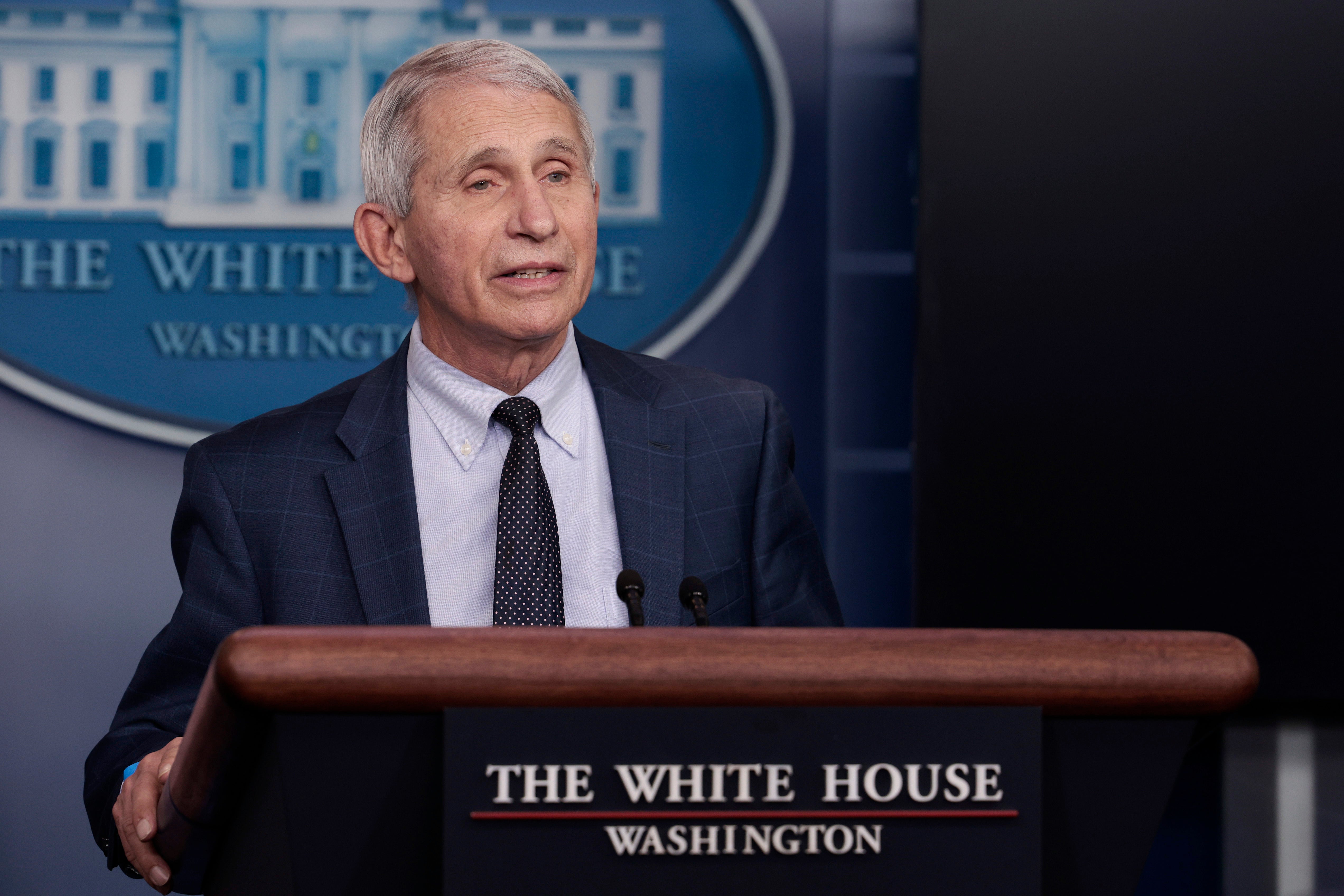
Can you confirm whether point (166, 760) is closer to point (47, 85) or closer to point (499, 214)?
point (499, 214)

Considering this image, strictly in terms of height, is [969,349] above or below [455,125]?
below

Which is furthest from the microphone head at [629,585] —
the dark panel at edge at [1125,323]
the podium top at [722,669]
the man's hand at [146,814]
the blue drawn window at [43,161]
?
the blue drawn window at [43,161]

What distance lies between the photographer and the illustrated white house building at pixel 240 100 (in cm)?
246

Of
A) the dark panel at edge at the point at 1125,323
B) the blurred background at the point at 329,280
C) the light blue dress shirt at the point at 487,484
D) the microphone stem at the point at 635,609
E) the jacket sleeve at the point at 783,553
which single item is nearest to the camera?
the microphone stem at the point at 635,609

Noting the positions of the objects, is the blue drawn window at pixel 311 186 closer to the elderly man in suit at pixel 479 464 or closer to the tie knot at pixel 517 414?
the elderly man in suit at pixel 479 464

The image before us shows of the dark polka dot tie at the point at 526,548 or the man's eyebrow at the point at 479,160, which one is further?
the man's eyebrow at the point at 479,160

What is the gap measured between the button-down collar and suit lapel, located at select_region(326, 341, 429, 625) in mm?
36

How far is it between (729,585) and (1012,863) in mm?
755

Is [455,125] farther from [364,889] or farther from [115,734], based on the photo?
[364,889]

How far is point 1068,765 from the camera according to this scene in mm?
758

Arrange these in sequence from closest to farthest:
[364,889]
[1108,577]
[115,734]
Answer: [364,889] → [115,734] → [1108,577]

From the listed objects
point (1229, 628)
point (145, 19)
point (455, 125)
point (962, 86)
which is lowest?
point (1229, 628)

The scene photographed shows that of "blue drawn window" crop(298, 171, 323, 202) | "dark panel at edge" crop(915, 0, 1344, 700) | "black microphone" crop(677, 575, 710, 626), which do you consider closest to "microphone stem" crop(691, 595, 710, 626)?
"black microphone" crop(677, 575, 710, 626)

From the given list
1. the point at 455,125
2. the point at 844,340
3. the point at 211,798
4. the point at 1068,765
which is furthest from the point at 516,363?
the point at 844,340
